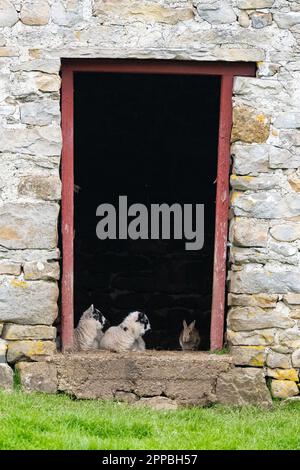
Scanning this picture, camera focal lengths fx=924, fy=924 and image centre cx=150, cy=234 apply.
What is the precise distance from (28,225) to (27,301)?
1.94 feet

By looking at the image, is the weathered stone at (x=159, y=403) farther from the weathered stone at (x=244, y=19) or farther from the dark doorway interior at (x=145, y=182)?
the dark doorway interior at (x=145, y=182)

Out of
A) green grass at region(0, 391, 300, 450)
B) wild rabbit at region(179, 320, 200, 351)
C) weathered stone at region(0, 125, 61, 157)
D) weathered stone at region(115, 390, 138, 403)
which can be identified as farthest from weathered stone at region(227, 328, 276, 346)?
weathered stone at region(0, 125, 61, 157)

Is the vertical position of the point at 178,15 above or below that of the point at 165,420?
above

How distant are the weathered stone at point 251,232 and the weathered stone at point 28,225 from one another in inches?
56.7

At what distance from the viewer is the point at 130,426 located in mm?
6074

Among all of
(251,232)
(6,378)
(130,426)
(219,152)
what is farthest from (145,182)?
(130,426)

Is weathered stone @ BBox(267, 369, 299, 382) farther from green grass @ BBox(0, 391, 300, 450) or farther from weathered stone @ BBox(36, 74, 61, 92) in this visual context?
weathered stone @ BBox(36, 74, 61, 92)

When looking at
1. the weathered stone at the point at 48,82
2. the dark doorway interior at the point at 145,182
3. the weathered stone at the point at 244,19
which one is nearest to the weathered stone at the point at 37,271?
the weathered stone at the point at 48,82

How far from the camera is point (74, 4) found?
280 inches

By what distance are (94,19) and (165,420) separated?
3078mm

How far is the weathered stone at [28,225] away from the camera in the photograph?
7.16 metres

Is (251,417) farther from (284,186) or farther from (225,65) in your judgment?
(225,65)

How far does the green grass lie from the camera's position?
5734mm

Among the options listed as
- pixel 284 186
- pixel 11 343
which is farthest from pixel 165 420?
pixel 284 186
